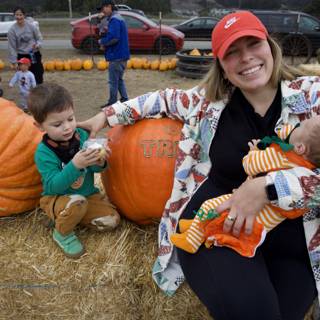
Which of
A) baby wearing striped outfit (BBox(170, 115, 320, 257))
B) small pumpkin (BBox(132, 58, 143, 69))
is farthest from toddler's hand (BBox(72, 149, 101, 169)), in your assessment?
small pumpkin (BBox(132, 58, 143, 69))

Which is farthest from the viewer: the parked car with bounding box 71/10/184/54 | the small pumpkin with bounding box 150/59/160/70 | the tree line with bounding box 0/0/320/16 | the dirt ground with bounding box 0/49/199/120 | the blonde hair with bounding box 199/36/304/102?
the tree line with bounding box 0/0/320/16

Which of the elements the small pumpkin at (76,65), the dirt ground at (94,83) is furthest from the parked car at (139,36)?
the dirt ground at (94,83)

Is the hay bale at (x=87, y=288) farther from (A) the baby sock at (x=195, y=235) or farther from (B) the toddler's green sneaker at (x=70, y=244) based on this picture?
(A) the baby sock at (x=195, y=235)

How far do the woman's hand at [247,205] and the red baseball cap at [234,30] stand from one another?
0.69 m

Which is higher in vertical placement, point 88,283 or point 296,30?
point 88,283

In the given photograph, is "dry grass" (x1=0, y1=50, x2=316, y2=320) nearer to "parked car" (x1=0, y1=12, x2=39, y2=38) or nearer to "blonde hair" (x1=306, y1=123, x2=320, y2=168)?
"blonde hair" (x1=306, y1=123, x2=320, y2=168)

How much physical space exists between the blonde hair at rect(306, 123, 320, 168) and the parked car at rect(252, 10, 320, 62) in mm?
13212

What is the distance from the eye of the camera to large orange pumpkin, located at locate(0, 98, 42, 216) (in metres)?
2.71

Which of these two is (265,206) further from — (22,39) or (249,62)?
(22,39)

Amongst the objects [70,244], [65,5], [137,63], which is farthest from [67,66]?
[65,5]

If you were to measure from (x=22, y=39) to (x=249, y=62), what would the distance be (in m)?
6.57

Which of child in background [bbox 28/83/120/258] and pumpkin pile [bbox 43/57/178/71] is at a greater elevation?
child in background [bbox 28/83/120/258]

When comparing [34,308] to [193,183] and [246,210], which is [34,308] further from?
[246,210]

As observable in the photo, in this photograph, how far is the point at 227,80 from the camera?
2.44 metres
